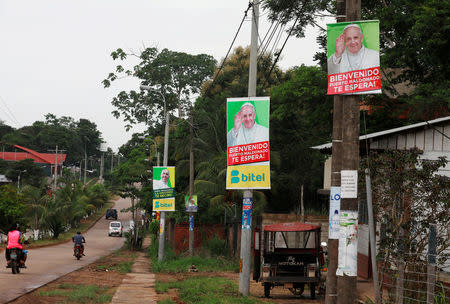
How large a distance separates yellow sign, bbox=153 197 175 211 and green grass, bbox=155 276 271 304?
10.8 meters

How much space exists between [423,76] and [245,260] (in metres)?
12.7

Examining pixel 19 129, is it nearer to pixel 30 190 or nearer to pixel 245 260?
pixel 30 190

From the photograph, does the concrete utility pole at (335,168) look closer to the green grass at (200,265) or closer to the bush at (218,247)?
the green grass at (200,265)

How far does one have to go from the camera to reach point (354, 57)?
9336mm

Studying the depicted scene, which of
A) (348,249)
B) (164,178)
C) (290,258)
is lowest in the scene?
(290,258)

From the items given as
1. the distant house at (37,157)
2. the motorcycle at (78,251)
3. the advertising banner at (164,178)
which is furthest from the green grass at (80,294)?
the distant house at (37,157)

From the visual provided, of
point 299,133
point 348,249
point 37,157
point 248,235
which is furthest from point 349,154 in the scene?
point 37,157

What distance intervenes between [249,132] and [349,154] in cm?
694

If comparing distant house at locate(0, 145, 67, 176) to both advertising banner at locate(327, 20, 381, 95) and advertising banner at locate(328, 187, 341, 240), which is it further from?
advertising banner at locate(327, 20, 381, 95)

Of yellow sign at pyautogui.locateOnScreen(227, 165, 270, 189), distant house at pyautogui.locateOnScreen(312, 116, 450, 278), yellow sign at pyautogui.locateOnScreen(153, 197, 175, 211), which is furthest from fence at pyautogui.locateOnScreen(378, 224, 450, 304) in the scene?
yellow sign at pyautogui.locateOnScreen(153, 197, 175, 211)

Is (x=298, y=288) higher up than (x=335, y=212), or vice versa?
(x=335, y=212)

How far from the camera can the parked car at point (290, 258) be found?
55.5 feet

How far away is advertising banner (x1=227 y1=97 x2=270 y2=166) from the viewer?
16.1 meters

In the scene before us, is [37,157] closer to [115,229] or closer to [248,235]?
[115,229]
